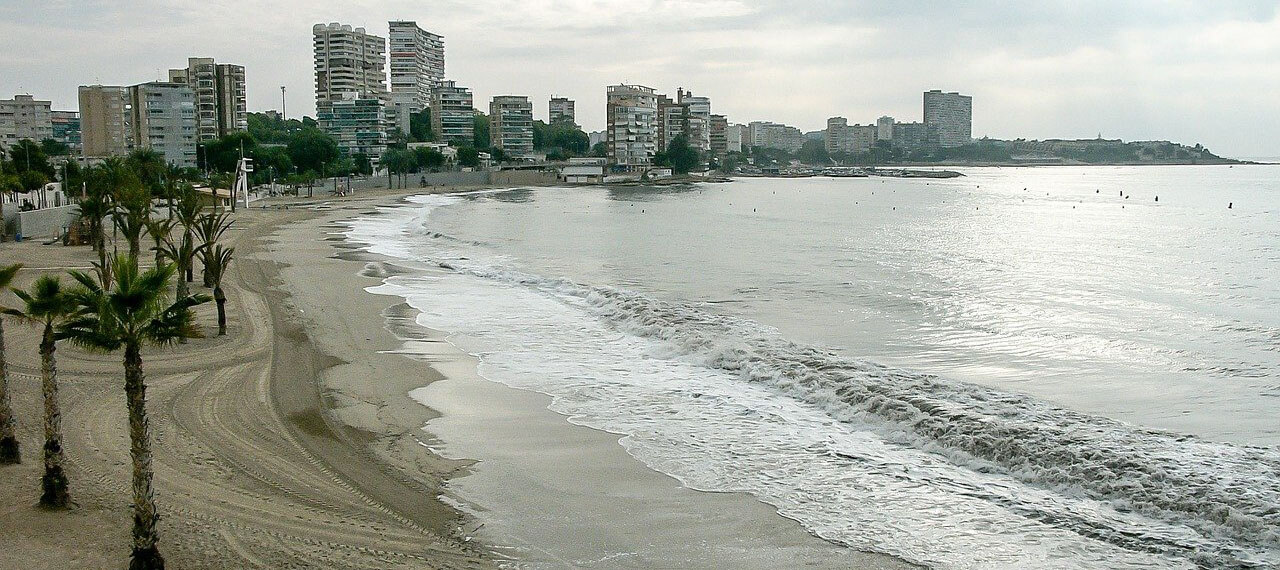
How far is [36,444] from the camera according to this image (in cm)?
1118

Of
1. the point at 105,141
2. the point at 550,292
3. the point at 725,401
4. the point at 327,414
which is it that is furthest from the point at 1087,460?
the point at 105,141

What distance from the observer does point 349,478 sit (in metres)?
10.6

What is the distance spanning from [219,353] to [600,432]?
785cm

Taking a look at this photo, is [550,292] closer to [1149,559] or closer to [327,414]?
[327,414]

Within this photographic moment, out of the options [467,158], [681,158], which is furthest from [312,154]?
[681,158]

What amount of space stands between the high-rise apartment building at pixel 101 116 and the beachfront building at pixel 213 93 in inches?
328

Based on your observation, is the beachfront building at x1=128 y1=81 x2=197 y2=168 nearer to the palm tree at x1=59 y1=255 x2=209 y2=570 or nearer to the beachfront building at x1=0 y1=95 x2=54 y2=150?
the beachfront building at x1=0 y1=95 x2=54 y2=150

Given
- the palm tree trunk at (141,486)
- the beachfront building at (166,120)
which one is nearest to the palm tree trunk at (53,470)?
the palm tree trunk at (141,486)

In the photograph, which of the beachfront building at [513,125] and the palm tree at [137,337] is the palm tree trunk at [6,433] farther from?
the beachfront building at [513,125]

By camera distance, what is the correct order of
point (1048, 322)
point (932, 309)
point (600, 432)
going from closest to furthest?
point (600, 432)
point (1048, 322)
point (932, 309)

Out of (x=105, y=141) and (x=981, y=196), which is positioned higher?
(x=105, y=141)

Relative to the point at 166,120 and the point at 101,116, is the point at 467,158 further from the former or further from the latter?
the point at 101,116

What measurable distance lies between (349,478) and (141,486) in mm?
2825

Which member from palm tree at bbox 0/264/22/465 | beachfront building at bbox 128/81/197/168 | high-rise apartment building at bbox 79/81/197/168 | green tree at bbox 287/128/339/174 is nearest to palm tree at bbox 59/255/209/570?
palm tree at bbox 0/264/22/465
